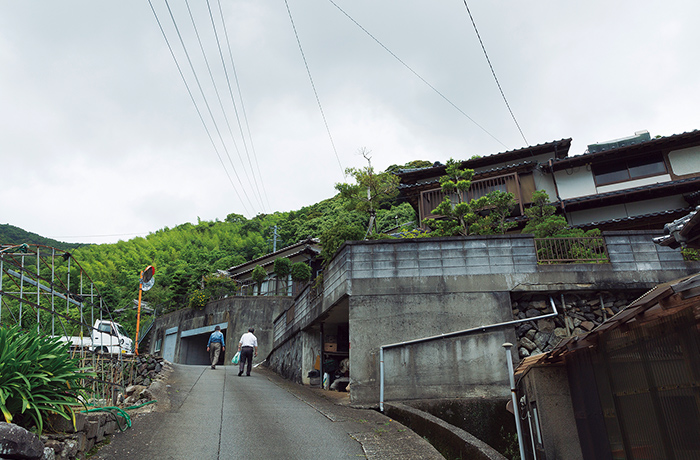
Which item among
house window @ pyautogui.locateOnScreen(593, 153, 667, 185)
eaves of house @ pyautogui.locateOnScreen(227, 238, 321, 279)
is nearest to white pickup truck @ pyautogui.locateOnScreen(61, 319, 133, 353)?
eaves of house @ pyautogui.locateOnScreen(227, 238, 321, 279)

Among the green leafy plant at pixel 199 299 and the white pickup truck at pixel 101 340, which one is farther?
the green leafy plant at pixel 199 299

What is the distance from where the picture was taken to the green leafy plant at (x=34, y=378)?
15.4 ft

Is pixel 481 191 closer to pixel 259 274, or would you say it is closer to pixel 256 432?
pixel 259 274

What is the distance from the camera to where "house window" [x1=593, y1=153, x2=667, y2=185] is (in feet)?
62.0

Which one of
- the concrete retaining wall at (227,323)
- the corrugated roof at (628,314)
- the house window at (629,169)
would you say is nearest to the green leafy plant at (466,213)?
the house window at (629,169)

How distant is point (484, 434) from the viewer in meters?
9.67

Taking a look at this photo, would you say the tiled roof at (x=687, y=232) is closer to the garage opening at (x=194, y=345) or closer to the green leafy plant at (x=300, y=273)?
the green leafy plant at (x=300, y=273)

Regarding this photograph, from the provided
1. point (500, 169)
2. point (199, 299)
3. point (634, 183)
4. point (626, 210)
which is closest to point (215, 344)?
point (199, 299)

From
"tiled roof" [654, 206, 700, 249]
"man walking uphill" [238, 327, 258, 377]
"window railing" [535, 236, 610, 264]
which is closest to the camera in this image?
"tiled roof" [654, 206, 700, 249]

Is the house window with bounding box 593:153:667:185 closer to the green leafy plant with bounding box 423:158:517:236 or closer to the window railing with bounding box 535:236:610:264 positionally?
the green leafy plant with bounding box 423:158:517:236

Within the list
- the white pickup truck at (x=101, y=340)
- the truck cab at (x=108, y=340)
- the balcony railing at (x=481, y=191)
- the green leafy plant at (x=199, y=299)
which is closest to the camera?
the white pickup truck at (x=101, y=340)

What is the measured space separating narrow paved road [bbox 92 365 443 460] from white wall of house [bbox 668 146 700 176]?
1661 centimetres

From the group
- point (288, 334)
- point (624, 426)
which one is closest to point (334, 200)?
point (288, 334)

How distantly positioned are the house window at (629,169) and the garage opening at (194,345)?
22.9 metres
